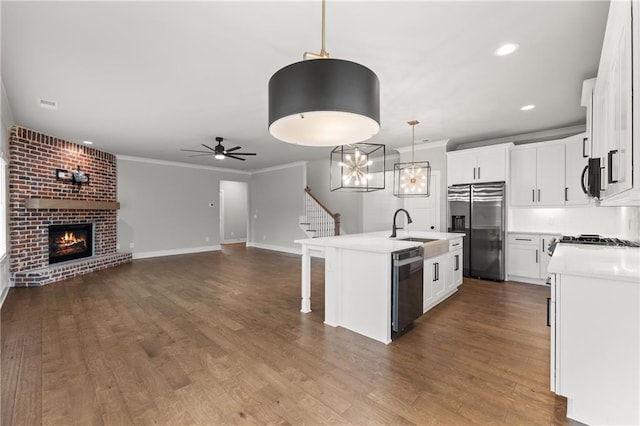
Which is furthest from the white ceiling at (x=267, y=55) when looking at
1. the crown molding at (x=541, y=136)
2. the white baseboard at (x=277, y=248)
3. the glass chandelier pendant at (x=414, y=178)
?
the white baseboard at (x=277, y=248)

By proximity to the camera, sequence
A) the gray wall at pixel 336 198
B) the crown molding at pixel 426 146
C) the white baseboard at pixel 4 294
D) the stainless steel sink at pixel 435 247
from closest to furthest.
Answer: the stainless steel sink at pixel 435 247 → the white baseboard at pixel 4 294 → the crown molding at pixel 426 146 → the gray wall at pixel 336 198

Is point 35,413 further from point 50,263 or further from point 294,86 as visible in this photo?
point 50,263

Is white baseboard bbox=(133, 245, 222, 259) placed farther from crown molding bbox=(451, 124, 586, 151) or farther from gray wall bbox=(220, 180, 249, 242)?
crown molding bbox=(451, 124, 586, 151)

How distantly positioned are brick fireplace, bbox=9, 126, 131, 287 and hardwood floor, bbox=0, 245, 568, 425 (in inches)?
42.7

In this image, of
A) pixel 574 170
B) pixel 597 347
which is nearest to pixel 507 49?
pixel 597 347

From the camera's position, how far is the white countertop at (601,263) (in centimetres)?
153

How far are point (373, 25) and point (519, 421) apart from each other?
2838 millimetres

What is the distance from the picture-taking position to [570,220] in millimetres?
4871

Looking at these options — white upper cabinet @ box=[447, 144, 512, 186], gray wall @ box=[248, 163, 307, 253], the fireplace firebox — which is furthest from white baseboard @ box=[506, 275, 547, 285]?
the fireplace firebox

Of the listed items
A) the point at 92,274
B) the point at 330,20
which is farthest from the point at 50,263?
the point at 330,20

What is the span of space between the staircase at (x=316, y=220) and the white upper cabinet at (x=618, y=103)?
17.9ft

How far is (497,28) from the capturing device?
7.13 ft

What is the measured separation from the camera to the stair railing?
7.28m

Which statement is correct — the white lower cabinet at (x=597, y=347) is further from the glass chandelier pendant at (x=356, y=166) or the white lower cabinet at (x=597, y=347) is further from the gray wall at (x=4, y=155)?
the gray wall at (x=4, y=155)
